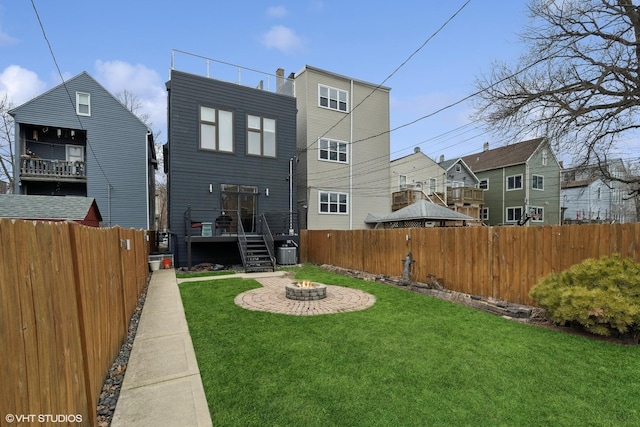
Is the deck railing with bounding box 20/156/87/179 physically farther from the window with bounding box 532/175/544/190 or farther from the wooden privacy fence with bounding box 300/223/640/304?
the window with bounding box 532/175/544/190

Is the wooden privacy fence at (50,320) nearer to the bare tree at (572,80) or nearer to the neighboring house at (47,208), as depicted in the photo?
the neighboring house at (47,208)

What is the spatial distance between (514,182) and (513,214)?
106 inches

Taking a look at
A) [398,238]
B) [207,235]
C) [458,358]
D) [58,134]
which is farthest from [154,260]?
[458,358]

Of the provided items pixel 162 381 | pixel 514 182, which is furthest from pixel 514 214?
pixel 162 381

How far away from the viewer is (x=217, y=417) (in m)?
2.62

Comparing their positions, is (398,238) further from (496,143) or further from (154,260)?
(154,260)

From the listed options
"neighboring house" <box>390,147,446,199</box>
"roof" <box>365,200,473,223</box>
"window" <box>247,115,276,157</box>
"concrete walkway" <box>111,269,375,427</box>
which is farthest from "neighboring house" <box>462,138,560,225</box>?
"concrete walkway" <box>111,269,375,427</box>

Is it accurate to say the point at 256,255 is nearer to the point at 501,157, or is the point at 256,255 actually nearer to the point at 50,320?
the point at 50,320

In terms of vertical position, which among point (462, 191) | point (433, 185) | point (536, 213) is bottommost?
point (536, 213)

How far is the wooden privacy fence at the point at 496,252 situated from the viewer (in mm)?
5180

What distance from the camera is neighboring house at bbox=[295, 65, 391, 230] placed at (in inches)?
691

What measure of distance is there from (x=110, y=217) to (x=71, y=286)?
52.9 ft

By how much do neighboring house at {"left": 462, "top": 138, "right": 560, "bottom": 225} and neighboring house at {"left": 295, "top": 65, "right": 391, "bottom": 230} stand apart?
44.4 feet

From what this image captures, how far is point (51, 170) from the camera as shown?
15.4m
